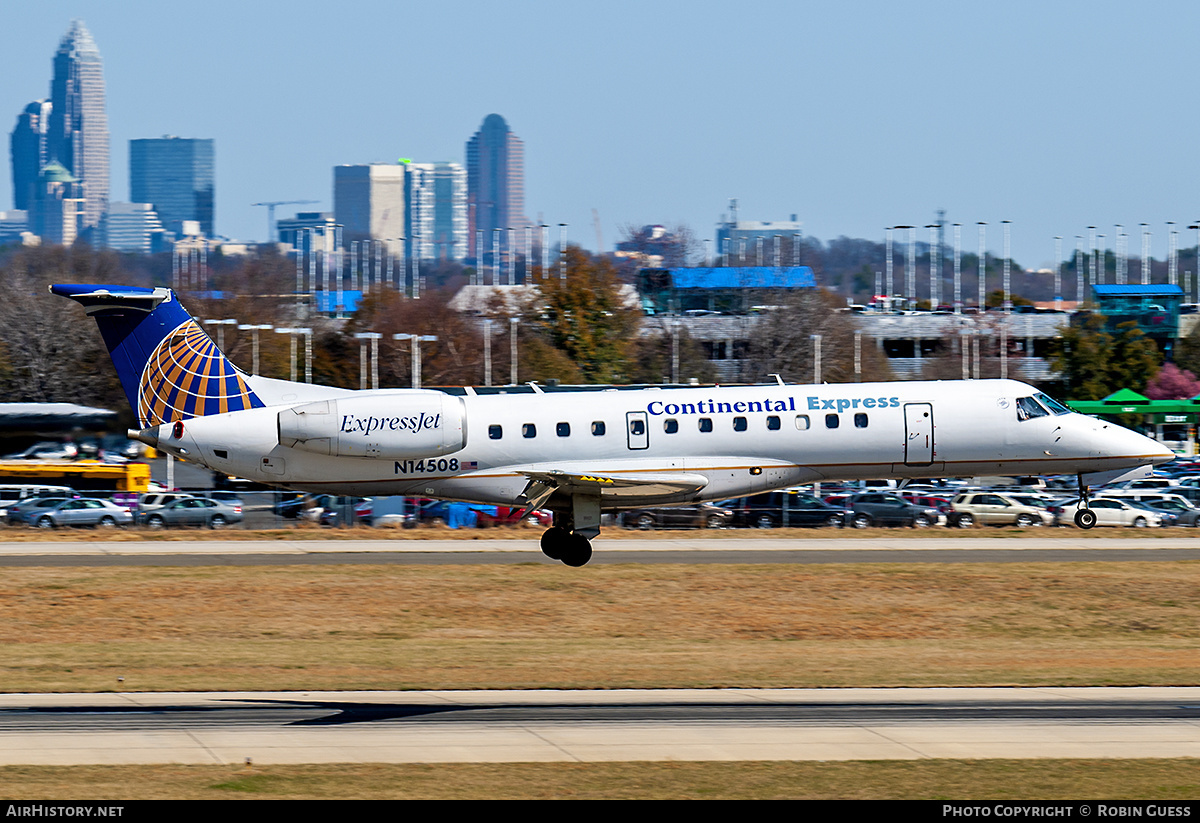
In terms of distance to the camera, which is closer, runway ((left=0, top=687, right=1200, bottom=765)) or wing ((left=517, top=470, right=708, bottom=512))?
runway ((left=0, top=687, right=1200, bottom=765))

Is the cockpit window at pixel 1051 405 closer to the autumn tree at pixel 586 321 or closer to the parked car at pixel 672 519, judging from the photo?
the parked car at pixel 672 519

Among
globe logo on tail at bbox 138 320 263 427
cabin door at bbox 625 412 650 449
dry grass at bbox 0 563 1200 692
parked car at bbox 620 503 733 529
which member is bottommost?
dry grass at bbox 0 563 1200 692

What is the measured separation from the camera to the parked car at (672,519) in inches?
1694

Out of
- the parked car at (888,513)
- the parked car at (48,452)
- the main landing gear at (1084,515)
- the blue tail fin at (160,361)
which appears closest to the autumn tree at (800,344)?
the parked car at (888,513)

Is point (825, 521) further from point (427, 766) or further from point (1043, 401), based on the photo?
point (427, 766)

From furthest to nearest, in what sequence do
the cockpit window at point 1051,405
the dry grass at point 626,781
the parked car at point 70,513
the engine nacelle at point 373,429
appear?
the parked car at point 70,513 < the cockpit window at point 1051,405 < the engine nacelle at point 373,429 < the dry grass at point 626,781

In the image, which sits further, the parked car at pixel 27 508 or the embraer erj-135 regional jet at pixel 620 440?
the parked car at pixel 27 508

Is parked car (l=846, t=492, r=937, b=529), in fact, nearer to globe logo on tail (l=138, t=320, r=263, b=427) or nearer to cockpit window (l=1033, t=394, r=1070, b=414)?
cockpit window (l=1033, t=394, r=1070, b=414)

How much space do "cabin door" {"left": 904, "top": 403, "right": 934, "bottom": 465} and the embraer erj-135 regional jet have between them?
0.03 meters

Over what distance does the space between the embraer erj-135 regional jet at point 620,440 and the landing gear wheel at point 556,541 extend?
3 cm

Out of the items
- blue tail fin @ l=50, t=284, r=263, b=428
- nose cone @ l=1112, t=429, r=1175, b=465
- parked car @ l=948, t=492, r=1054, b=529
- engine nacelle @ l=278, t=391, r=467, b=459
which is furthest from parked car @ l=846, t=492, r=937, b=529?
blue tail fin @ l=50, t=284, r=263, b=428

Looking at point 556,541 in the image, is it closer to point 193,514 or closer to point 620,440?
point 620,440

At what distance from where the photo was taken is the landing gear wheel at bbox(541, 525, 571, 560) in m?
29.9

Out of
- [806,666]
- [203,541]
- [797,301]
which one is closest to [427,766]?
[806,666]
